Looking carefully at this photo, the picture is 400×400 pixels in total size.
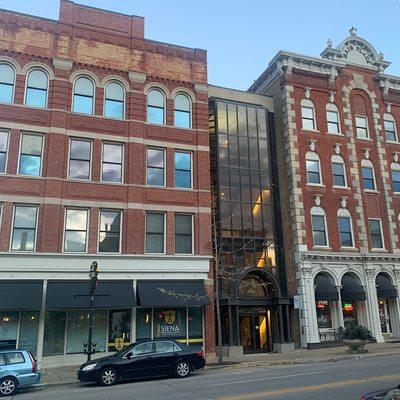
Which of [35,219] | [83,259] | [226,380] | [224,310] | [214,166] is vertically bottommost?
[226,380]

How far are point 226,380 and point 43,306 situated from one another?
9.59 m

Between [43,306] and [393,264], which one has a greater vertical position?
[393,264]

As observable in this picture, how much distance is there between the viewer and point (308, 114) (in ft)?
100

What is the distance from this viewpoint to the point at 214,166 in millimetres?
26922

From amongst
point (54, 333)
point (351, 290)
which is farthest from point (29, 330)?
point (351, 290)

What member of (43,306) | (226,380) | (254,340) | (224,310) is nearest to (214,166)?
(224,310)

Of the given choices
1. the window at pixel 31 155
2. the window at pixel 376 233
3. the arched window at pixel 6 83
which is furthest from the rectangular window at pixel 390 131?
the arched window at pixel 6 83

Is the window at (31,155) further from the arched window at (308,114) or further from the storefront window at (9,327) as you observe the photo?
the arched window at (308,114)

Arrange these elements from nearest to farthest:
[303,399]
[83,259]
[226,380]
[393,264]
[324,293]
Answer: [303,399], [226,380], [83,259], [324,293], [393,264]

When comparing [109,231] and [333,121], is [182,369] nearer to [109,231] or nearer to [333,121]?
[109,231]

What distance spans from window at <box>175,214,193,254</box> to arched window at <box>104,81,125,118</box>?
261 inches

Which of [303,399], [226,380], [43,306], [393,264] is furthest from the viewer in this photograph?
[393,264]

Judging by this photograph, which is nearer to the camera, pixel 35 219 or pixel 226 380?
pixel 226 380

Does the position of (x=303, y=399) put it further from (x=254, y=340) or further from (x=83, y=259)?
(x=254, y=340)
